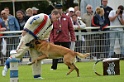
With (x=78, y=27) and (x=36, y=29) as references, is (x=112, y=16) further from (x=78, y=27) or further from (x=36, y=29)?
(x=36, y=29)

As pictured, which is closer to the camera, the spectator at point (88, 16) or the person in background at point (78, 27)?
the person in background at point (78, 27)

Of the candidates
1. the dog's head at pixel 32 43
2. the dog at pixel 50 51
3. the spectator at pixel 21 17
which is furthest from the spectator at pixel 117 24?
the dog's head at pixel 32 43

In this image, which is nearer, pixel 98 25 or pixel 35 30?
pixel 35 30

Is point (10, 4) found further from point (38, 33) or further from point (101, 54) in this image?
point (38, 33)

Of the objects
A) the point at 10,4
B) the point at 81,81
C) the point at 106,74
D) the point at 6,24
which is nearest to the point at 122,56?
the point at 6,24

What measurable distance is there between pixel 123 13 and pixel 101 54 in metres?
1.87

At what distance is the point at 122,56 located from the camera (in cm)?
2419

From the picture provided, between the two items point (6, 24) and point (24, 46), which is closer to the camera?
point (24, 46)

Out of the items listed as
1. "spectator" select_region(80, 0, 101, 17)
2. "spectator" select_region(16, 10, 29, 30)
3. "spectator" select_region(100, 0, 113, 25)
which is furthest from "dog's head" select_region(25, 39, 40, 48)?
"spectator" select_region(80, 0, 101, 17)

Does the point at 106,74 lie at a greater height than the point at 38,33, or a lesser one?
lesser

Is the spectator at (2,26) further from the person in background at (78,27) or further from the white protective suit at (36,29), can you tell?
the white protective suit at (36,29)

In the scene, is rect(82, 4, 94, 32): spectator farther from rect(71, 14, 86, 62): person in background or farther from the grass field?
the grass field

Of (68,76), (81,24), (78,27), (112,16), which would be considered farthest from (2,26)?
(68,76)

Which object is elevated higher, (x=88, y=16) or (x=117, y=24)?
(x=88, y=16)
